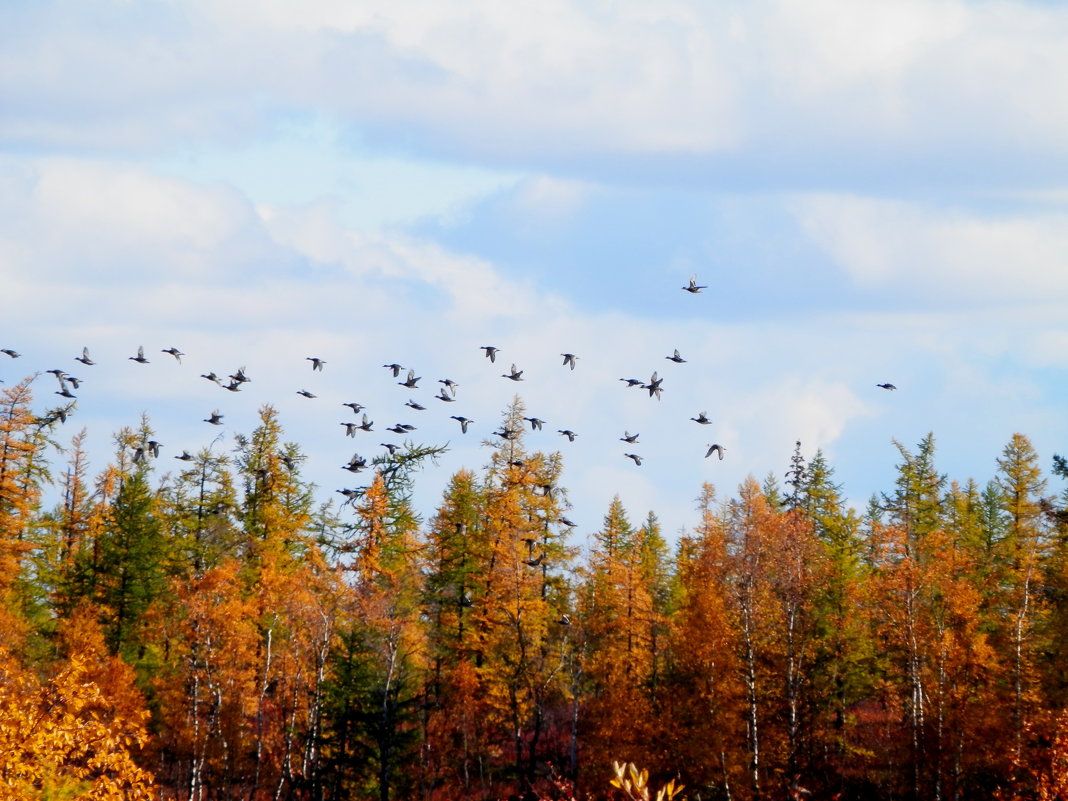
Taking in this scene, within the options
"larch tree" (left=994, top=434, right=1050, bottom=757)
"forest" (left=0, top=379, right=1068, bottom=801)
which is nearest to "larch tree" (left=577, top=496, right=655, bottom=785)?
"forest" (left=0, top=379, right=1068, bottom=801)

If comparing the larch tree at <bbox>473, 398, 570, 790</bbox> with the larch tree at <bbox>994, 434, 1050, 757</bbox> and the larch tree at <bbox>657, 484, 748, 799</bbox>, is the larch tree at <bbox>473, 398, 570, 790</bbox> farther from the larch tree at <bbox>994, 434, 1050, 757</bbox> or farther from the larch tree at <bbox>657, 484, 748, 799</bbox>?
the larch tree at <bbox>994, 434, 1050, 757</bbox>

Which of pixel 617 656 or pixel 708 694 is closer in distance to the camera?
pixel 708 694

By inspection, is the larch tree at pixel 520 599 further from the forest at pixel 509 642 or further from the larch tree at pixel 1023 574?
the larch tree at pixel 1023 574

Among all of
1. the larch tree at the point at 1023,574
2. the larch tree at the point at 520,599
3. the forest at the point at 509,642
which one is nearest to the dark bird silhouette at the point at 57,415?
the forest at the point at 509,642

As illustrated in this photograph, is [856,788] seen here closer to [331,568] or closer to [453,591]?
[453,591]

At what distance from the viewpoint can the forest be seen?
163 ft

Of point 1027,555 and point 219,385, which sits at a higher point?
point 219,385

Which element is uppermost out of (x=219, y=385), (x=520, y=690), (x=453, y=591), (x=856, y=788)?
(x=219, y=385)

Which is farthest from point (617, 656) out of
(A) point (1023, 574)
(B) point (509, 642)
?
(A) point (1023, 574)

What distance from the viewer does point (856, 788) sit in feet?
175

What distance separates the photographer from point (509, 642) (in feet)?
179

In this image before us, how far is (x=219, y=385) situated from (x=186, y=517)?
15164 millimetres

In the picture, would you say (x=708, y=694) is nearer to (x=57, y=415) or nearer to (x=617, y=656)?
(x=617, y=656)

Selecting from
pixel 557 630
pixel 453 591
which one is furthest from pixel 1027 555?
pixel 453 591
